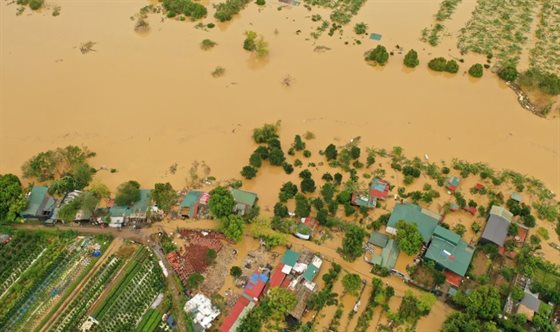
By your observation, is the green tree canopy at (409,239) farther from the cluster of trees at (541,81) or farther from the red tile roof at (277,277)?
the cluster of trees at (541,81)

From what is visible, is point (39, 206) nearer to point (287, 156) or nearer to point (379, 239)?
point (287, 156)

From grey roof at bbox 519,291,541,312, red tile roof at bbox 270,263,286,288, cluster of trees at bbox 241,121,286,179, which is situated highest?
cluster of trees at bbox 241,121,286,179

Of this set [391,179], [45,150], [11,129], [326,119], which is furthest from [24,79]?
[391,179]

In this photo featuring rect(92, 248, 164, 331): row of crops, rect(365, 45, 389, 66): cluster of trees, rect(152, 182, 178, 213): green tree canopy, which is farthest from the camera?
rect(365, 45, 389, 66): cluster of trees

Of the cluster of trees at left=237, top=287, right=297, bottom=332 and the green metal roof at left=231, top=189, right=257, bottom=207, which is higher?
the green metal roof at left=231, top=189, right=257, bottom=207

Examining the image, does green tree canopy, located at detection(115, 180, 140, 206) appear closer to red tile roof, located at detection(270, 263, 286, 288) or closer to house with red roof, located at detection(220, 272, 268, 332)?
house with red roof, located at detection(220, 272, 268, 332)

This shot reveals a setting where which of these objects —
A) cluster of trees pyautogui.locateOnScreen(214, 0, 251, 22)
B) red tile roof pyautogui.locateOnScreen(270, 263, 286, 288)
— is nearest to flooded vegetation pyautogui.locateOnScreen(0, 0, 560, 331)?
red tile roof pyautogui.locateOnScreen(270, 263, 286, 288)
